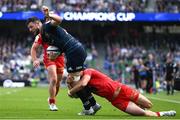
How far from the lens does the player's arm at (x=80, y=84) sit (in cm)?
1303

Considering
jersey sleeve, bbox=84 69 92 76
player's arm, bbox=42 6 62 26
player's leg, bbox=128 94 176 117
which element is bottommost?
player's leg, bbox=128 94 176 117

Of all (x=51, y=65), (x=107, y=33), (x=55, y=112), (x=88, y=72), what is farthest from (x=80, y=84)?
(x=107, y=33)

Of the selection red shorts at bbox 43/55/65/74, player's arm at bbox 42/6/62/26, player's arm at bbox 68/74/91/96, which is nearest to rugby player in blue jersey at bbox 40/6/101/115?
player's arm at bbox 42/6/62/26

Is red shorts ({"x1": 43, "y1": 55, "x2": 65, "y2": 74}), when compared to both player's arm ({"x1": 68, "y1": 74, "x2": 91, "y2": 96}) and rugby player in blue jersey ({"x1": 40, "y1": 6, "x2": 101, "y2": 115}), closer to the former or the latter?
rugby player in blue jersey ({"x1": 40, "y1": 6, "x2": 101, "y2": 115})

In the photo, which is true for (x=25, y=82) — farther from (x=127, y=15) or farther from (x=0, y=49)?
(x=127, y=15)

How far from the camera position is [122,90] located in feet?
43.4

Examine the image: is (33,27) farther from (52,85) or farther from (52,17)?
(52,85)

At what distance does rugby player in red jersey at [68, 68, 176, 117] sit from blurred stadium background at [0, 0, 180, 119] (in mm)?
29254

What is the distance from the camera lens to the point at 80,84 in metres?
13.0

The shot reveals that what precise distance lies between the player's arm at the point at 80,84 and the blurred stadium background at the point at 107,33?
2931 cm

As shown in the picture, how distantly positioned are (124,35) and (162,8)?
3896 mm

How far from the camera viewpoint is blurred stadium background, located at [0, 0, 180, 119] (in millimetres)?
44519

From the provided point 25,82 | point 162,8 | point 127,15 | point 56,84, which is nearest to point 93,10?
point 127,15

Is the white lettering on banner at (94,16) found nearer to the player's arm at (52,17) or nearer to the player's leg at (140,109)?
the player's arm at (52,17)
